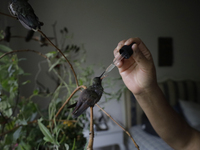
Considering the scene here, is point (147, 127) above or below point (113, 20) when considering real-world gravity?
below

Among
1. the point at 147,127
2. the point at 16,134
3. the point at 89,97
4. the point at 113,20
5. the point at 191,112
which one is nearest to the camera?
the point at 89,97

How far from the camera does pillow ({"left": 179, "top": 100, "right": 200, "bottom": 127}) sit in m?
1.28

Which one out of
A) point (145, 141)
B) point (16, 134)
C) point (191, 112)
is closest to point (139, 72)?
point (16, 134)

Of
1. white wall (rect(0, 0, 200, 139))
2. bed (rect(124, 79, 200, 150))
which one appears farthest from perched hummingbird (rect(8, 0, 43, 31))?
bed (rect(124, 79, 200, 150))

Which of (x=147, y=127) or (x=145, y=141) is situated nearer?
(x=145, y=141)

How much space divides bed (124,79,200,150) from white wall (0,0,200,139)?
135 millimetres

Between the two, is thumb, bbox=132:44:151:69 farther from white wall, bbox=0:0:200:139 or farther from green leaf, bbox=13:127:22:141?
white wall, bbox=0:0:200:139

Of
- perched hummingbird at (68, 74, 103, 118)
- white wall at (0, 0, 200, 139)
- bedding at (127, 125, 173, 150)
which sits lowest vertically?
bedding at (127, 125, 173, 150)

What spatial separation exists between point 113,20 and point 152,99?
735 millimetres

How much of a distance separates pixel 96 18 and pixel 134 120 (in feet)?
3.31

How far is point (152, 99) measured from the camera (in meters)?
0.45

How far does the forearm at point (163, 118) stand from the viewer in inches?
17.4

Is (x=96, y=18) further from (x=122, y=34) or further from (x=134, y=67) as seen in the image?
(x=134, y=67)

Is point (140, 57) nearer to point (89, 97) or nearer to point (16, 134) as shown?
point (89, 97)
